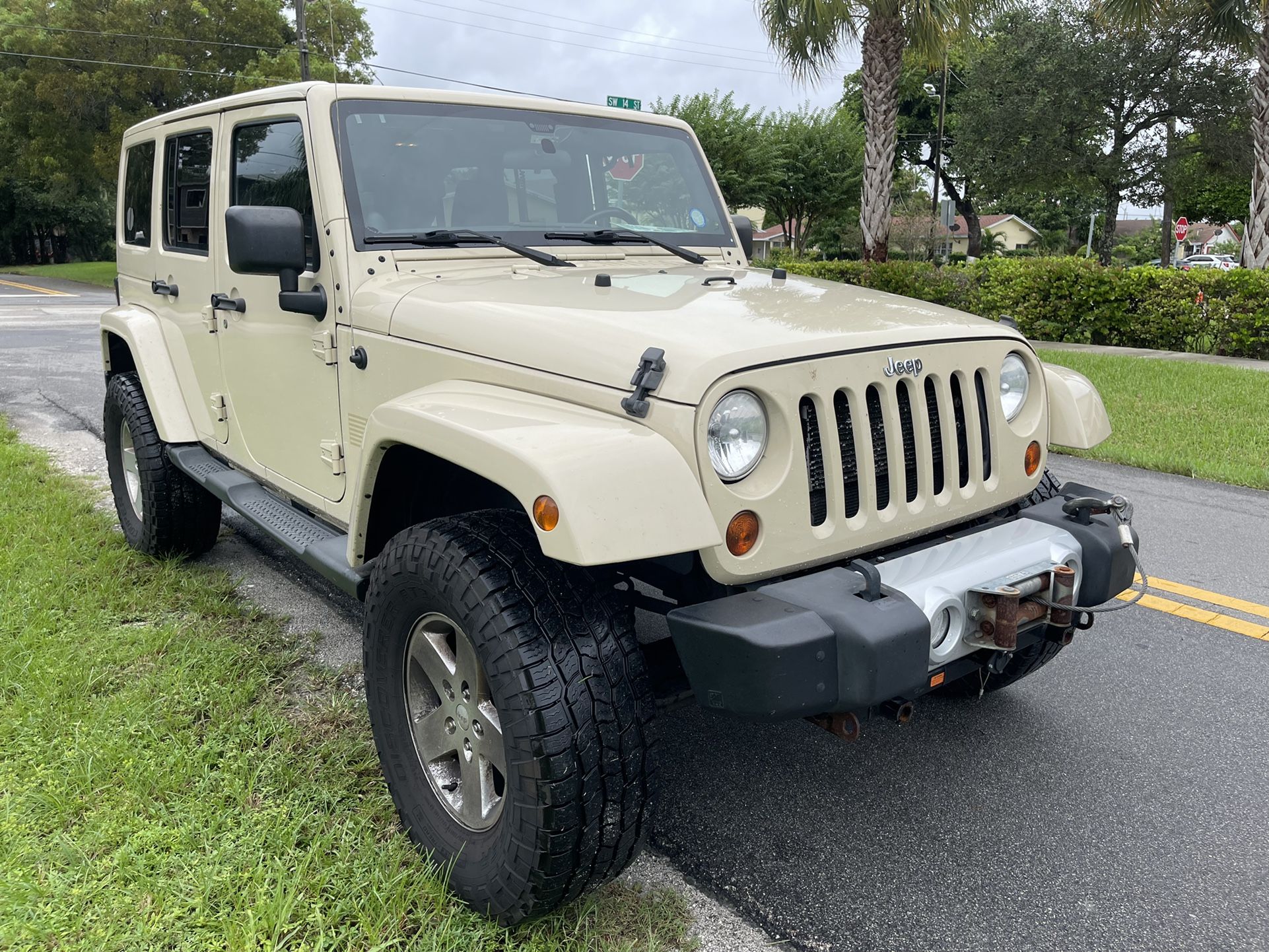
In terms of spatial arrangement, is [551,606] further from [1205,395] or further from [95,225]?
[95,225]

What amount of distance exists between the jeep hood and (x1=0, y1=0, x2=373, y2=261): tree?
27.3 metres

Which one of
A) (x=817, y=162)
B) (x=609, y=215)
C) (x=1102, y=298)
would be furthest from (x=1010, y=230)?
(x=609, y=215)

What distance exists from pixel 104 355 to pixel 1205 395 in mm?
8958

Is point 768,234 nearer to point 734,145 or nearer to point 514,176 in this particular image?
point 734,145

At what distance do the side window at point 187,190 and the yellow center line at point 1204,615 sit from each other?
13.0ft

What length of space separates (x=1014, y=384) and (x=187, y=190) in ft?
11.0

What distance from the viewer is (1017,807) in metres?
2.81

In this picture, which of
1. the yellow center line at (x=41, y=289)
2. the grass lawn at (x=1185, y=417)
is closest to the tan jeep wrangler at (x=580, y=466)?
the grass lawn at (x=1185, y=417)

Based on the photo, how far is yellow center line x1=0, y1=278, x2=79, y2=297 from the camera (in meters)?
24.2

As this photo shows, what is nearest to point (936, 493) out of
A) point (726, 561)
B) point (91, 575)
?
point (726, 561)

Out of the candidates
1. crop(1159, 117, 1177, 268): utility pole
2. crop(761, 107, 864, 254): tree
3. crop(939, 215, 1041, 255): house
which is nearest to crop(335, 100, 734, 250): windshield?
crop(1159, 117, 1177, 268): utility pole

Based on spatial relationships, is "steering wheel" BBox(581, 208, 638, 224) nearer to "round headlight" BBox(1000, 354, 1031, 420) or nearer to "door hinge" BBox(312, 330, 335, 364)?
"door hinge" BBox(312, 330, 335, 364)

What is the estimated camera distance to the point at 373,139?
3129 mm

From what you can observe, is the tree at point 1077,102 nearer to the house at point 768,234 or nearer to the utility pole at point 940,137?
the utility pole at point 940,137
